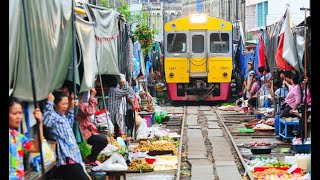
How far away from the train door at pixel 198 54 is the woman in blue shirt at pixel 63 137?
16748mm

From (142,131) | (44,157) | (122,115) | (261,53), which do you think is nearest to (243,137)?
(142,131)

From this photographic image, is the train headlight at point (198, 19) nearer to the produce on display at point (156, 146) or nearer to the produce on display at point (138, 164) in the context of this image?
the produce on display at point (156, 146)

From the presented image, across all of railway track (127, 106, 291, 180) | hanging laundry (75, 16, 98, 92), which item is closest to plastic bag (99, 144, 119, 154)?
railway track (127, 106, 291, 180)

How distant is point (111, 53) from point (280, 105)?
18.3ft

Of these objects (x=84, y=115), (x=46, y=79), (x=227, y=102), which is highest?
(x=46, y=79)

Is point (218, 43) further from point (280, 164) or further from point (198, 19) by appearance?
point (280, 164)

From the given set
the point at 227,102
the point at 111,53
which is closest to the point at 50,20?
the point at 111,53

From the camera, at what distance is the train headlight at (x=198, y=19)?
81.7 feet

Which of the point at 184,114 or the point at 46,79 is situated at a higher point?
the point at 46,79

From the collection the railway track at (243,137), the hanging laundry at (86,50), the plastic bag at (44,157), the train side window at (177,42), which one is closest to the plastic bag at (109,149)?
the hanging laundry at (86,50)

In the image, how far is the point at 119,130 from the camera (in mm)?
13250

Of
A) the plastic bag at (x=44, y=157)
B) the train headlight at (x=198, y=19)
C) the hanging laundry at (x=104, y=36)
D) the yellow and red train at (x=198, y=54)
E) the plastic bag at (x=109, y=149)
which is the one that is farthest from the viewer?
the train headlight at (x=198, y=19)

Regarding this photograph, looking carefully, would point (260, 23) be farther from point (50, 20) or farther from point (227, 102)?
point (50, 20)

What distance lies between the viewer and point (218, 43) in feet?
82.1
